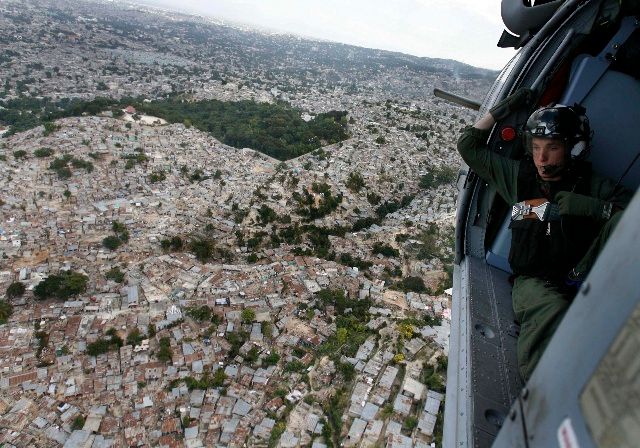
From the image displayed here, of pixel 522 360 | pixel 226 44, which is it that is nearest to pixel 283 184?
pixel 522 360

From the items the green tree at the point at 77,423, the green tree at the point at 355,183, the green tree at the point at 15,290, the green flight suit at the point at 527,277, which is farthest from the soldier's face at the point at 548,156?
the green tree at the point at 355,183

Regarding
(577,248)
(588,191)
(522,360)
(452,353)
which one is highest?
(588,191)

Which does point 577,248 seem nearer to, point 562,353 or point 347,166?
point 562,353

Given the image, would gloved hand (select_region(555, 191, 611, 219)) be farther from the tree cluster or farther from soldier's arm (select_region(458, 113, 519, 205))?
the tree cluster

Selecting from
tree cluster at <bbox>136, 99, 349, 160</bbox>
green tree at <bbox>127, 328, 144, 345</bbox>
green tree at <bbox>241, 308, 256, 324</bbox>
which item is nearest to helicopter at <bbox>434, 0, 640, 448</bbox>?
green tree at <bbox>241, 308, 256, 324</bbox>

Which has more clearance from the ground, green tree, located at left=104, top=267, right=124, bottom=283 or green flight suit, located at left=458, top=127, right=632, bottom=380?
green flight suit, located at left=458, top=127, right=632, bottom=380

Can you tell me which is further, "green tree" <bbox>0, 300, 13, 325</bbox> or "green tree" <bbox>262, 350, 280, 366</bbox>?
"green tree" <bbox>0, 300, 13, 325</bbox>

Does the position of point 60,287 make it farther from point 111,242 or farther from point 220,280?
point 220,280
